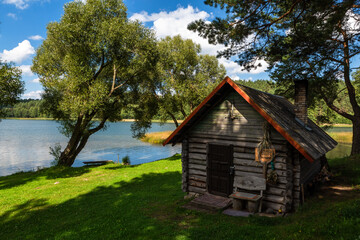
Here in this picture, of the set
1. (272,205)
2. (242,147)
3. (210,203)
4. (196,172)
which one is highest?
(242,147)

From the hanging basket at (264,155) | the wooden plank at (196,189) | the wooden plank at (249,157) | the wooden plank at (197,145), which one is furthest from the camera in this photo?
the wooden plank at (196,189)

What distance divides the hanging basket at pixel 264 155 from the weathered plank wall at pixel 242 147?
63 centimetres

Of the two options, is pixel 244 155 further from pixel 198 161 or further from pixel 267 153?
pixel 198 161

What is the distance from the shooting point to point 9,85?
19672mm

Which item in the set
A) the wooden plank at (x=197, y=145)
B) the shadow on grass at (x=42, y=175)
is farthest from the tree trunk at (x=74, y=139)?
the wooden plank at (x=197, y=145)

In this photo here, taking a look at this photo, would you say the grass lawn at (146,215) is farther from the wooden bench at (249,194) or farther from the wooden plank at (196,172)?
the wooden plank at (196,172)

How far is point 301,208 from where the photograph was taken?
964 cm

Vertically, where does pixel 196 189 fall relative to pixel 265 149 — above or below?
below

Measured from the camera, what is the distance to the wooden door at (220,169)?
→ 11282 millimetres

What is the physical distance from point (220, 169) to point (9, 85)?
19.7m

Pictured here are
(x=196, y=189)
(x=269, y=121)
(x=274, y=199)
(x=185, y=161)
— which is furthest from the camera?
(x=185, y=161)

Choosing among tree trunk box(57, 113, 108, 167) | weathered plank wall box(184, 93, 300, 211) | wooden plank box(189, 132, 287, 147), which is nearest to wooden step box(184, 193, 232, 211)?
weathered plank wall box(184, 93, 300, 211)

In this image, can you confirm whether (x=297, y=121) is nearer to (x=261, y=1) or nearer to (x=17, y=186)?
(x=261, y=1)

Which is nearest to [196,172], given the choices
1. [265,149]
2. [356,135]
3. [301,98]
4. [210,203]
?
[210,203]
